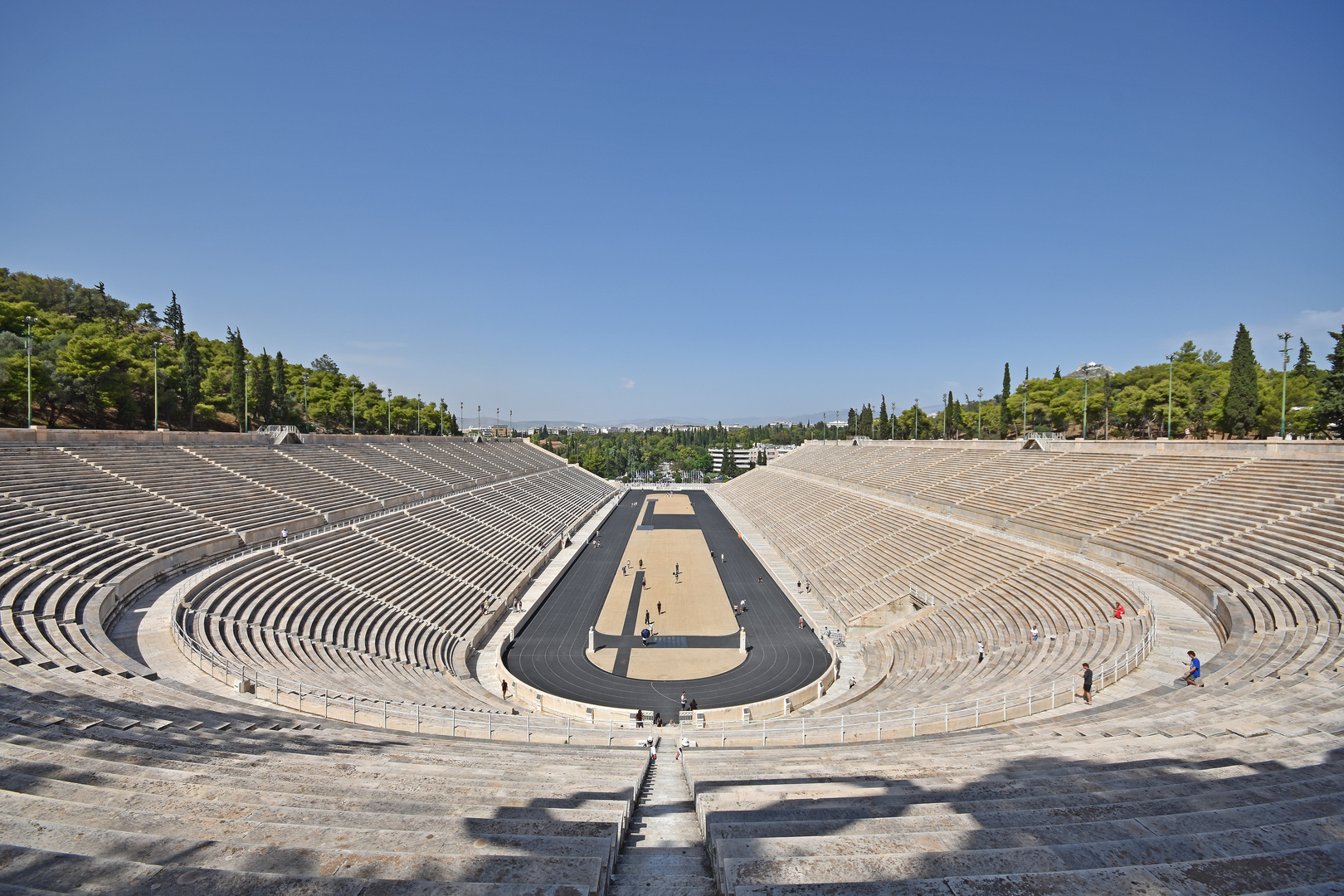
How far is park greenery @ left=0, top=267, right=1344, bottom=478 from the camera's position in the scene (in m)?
40.1

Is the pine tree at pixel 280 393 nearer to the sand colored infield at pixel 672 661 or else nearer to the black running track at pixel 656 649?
the black running track at pixel 656 649

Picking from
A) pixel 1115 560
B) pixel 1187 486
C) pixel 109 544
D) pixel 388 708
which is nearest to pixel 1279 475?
pixel 1187 486

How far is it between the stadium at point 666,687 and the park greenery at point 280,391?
1760cm

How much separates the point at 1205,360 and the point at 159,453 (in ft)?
439

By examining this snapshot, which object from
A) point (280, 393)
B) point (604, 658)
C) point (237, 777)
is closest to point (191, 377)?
point (280, 393)

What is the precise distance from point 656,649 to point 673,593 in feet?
26.6

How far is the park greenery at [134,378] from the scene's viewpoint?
131ft

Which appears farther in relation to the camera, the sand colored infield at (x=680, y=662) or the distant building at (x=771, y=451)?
the distant building at (x=771, y=451)

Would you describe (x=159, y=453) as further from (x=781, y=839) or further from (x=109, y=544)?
(x=781, y=839)

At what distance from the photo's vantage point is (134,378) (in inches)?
1807

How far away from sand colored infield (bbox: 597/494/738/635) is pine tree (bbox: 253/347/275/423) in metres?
39.2

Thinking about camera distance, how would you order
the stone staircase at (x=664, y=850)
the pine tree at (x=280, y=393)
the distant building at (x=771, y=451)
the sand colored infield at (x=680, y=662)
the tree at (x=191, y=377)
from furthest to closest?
the distant building at (x=771, y=451) → the pine tree at (x=280, y=393) → the tree at (x=191, y=377) → the sand colored infield at (x=680, y=662) → the stone staircase at (x=664, y=850)

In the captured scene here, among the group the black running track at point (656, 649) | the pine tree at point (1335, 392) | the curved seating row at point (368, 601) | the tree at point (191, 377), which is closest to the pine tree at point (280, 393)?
the tree at point (191, 377)

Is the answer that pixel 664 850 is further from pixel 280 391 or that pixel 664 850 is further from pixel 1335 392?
pixel 280 391
